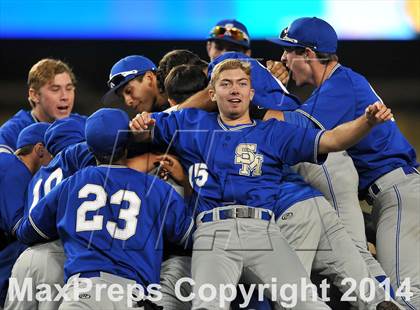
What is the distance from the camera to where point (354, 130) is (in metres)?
4.15

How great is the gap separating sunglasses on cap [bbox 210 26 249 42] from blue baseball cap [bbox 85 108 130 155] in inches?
108

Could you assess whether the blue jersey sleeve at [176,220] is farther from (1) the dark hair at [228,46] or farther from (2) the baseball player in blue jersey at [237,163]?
(1) the dark hair at [228,46]

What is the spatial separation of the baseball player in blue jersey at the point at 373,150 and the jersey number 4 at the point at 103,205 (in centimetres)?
111

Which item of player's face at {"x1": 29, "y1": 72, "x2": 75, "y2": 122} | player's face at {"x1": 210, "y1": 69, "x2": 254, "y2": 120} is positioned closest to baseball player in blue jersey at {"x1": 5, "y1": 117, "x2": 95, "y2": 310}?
player's face at {"x1": 210, "y1": 69, "x2": 254, "y2": 120}

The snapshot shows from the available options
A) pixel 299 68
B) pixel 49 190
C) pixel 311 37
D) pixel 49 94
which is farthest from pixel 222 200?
pixel 49 94

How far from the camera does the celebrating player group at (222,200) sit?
4.07 metres

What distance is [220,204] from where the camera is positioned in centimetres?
429

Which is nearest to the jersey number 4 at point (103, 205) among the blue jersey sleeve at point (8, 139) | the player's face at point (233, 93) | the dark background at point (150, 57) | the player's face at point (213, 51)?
the player's face at point (233, 93)

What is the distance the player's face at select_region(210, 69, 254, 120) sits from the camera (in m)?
4.39

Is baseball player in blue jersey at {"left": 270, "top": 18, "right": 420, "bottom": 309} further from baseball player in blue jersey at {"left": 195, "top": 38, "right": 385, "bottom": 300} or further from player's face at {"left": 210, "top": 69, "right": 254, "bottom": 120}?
player's face at {"left": 210, "top": 69, "right": 254, "bottom": 120}

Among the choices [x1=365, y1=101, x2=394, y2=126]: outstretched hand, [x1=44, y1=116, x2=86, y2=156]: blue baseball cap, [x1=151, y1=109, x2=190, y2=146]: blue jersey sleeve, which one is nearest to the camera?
[x1=365, y1=101, x2=394, y2=126]: outstretched hand

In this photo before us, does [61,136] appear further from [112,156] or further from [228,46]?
[228,46]

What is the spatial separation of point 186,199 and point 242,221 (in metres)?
0.39

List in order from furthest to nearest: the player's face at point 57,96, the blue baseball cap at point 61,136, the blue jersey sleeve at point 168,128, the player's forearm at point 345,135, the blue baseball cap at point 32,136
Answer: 1. the player's face at point 57,96
2. the blue baseball cap at point 32,136
3. the blue baseball cap at point 61,136
4. the blue jersey sleeve at point 168,128
5. the player's forearm at point 345,135
